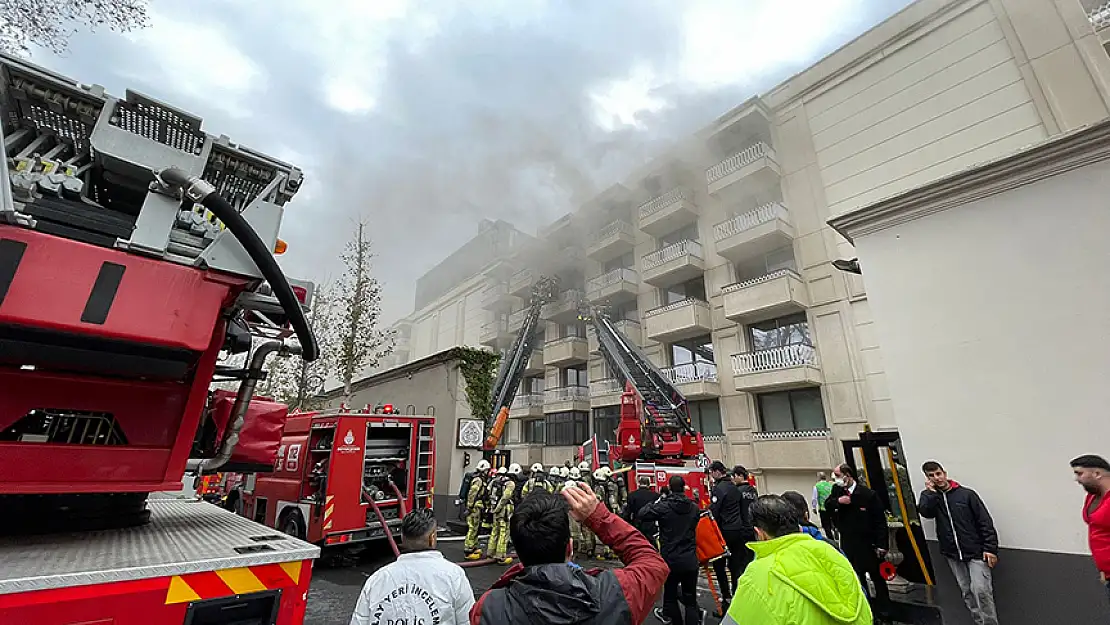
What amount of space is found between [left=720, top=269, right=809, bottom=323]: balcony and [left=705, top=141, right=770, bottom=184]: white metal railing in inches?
160

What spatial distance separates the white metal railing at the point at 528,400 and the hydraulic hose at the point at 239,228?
20963 mm

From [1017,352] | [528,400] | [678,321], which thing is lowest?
[1017,352]

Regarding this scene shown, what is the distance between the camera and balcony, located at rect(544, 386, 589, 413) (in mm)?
20734

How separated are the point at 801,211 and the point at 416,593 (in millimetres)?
16346

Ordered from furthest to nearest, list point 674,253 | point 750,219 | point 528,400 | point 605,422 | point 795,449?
point 528,400 → point 605,422 → point 674,253 → point 750,219 → point 795,449

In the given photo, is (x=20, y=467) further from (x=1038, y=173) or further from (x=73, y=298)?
(x=1038, y=173)

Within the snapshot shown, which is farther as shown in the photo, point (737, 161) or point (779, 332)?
point (737, 161)

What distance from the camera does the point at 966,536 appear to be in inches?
178

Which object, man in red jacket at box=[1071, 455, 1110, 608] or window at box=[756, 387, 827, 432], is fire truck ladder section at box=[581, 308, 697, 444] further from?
man in red jacket at box=[1071, 455, 1110, 608]

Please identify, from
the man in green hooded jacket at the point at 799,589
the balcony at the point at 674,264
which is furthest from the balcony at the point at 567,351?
the man in green hooded jacket at the point at 799,589

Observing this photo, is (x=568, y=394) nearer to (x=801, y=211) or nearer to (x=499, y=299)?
(x=499, y=299)

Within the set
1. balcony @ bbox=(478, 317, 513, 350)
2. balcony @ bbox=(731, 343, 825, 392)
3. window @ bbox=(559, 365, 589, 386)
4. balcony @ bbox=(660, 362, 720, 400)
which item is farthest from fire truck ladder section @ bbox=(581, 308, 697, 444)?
balcony @ bbox=(478, 317, 513, 350)

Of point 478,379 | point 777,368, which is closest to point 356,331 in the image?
point 478,379

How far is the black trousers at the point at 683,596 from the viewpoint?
5.02 metres
